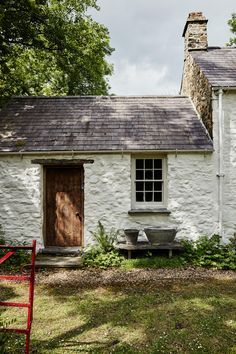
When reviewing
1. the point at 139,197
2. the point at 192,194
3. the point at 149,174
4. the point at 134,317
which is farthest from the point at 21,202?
the point at 134,317

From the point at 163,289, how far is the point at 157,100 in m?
8.05

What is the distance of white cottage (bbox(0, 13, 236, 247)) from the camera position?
9.71m

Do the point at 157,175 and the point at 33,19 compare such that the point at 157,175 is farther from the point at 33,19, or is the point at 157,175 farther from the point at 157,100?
the point at 33,19

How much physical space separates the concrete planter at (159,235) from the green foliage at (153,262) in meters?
0.51

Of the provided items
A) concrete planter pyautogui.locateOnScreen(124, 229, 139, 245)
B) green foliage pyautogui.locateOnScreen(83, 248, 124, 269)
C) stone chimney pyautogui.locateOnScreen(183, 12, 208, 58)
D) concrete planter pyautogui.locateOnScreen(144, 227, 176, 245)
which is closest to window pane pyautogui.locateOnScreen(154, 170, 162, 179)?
concrete planter pyautogui.locateOnScreen(144, 227, 176, 245)

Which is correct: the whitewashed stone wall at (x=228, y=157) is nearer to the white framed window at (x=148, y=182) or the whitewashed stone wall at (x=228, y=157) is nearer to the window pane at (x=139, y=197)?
the white framed window at (x=148, y=182)

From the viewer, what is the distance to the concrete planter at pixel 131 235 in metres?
9.07

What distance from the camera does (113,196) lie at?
32.0ft

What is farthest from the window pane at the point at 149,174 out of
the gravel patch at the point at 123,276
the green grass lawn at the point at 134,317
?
the green grass lawn at the point at 134,317

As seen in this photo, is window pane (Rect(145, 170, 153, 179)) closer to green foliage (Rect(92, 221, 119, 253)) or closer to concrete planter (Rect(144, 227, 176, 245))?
concrete planter (Rect(144, 227, 176, 245))

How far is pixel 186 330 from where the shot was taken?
5.00m

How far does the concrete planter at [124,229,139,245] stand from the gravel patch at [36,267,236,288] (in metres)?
1.00

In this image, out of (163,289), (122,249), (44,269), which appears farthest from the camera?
(122,249)

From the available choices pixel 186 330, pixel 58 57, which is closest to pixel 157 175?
pixel 186 330
